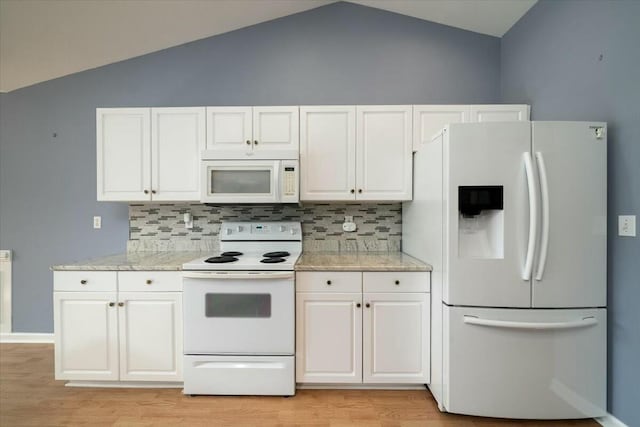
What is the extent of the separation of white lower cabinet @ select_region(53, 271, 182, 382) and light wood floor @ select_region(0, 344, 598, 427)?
125mm

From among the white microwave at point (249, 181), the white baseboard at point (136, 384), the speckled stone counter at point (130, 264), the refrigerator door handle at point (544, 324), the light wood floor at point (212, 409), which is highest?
the white microwave at point (249, 181)

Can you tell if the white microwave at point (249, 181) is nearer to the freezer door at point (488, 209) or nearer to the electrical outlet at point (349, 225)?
the electrical outlet at point (349, 225)

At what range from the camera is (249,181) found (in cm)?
219

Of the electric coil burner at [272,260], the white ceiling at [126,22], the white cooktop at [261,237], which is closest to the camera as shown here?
the electric coil burner at [272,260]

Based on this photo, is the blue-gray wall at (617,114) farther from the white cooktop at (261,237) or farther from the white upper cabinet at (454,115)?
the white cooktop at (261,237)

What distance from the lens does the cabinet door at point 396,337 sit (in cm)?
191

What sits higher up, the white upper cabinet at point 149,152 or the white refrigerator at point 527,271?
the white upper cabinet at point 149,152

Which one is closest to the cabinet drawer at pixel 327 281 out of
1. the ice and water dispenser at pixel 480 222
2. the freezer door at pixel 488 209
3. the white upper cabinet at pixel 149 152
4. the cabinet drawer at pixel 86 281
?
the freezer door at pixel 488 209

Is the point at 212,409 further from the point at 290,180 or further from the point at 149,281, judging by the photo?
the point at 290,180

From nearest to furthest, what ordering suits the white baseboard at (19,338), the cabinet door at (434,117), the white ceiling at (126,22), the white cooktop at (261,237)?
1. the white ceiling at (126,22)
2. the cabinet door at (434,117)
3. the white cooktop at (261,237)
4. the white baseboard at (19,338)

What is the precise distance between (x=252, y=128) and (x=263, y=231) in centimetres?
84

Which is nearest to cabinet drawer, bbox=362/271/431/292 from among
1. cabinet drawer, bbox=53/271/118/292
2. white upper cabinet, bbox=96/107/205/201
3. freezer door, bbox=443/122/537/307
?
freezer door, bbox=443/122/537/307

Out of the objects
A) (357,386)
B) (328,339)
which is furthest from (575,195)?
(357,386)

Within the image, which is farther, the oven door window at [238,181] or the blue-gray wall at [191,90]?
the blue-gray wall at [191,90]
